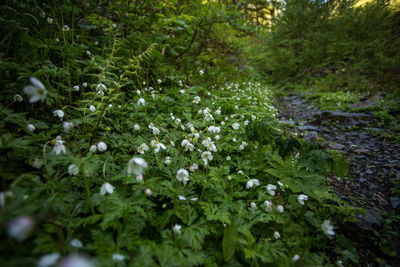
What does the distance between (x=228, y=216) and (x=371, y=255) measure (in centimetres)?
196

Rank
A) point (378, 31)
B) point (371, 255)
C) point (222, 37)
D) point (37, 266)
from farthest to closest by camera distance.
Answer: point (378, 31)
point (222, 37)
point (371, 255)
point (37, 266)

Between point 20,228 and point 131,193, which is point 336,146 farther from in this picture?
point 20,228

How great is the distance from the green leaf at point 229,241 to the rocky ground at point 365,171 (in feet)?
3.64

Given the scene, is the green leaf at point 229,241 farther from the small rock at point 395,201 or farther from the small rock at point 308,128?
the small rock at point 308,128

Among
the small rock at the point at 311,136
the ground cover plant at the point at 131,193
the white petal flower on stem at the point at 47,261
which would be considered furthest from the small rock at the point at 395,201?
the white petal flower on stem at the point at 47,261

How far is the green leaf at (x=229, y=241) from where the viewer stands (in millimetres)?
1487

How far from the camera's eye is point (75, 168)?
4.26ft

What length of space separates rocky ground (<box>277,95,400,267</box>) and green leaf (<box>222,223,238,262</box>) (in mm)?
1111

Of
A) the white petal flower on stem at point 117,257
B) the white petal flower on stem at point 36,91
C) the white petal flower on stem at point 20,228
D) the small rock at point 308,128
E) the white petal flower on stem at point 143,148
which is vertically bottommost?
the small rock at point 308,128

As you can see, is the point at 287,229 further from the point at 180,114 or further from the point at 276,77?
the point at 276,77

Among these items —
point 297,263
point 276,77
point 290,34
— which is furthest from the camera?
point 276,77

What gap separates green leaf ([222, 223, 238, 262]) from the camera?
149 cm

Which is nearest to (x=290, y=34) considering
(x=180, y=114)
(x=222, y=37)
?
(x=222, y=37)

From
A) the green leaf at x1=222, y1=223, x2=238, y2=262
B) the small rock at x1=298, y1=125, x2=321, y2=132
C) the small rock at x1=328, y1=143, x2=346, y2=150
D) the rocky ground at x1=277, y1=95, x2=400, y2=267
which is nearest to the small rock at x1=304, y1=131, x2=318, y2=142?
the rocky ground at x1=277, y1=95, x2=400, y2=267
